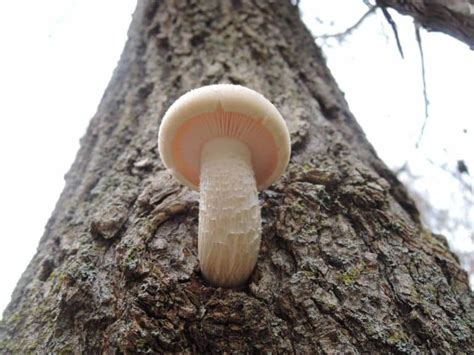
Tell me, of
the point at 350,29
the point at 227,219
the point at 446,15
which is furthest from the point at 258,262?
the point at 350,29

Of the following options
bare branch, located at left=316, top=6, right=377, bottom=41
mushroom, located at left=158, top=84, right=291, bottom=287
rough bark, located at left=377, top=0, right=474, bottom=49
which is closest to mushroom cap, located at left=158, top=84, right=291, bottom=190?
mushroom, located at left=158, top=84, right=291, bottom=287

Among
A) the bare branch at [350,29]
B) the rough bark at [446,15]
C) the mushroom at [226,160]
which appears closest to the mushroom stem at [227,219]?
the mushroom at [226,160]

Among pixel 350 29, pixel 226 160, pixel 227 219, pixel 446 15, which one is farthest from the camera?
pixel 350 29

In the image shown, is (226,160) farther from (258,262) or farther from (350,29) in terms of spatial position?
(350,29)

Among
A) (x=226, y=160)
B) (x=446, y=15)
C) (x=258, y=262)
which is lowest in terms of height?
(x=258, y=262)

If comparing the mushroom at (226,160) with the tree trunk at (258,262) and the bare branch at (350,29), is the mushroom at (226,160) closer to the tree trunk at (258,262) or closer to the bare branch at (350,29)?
the tree trunk at (258,262)

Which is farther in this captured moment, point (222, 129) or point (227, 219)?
point (222, 129)

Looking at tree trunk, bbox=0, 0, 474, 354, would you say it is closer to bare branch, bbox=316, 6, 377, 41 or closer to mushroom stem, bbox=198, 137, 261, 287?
mushroom stem, bbox=198, 137, 261, 287
